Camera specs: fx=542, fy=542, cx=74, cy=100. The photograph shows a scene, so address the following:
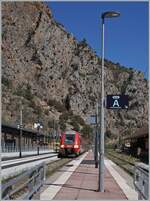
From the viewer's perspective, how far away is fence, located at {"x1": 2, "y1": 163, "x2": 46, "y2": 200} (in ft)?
34.6

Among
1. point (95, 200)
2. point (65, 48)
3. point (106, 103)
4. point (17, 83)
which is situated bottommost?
point (95, 200)

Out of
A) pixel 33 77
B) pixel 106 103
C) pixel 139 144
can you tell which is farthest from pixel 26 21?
pixel 106 103

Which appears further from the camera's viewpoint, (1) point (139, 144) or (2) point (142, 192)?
(1) point (139, 144)

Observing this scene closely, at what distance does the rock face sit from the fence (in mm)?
103096

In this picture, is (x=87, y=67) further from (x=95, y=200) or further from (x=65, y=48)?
(x=95, y=200)

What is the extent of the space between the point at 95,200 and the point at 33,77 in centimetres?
12712

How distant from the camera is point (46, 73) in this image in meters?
147

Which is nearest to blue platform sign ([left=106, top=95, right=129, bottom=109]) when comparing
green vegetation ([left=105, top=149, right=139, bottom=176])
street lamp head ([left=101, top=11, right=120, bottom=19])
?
street lamp head ([left=101, top=11, right=120, bottom=19])

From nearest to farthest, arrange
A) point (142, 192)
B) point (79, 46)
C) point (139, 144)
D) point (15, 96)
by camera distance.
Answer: point (142, 192) → point (139, 144) → point (15, 96) → point (79, 46)

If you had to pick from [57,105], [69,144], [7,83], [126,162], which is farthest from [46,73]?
[126,162]

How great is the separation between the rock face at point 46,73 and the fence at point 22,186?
103m

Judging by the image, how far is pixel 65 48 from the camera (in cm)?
16188

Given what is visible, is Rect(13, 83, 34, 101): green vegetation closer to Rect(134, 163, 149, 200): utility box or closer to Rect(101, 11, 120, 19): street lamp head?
Rect(101, 11, 120, 19): street lamp head

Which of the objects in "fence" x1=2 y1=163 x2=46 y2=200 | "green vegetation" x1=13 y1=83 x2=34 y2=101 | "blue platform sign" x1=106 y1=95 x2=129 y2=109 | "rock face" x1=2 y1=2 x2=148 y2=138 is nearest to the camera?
"fence" x1=2 y1=163 x2=46 y2=200
